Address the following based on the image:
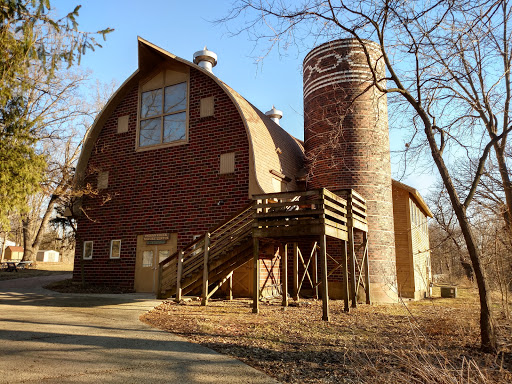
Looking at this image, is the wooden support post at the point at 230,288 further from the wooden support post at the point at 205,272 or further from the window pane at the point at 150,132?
the window pane at the point at 150,132

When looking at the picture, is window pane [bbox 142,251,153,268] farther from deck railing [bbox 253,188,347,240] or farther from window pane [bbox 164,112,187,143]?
deck railing [bbox 253,188,347,240]

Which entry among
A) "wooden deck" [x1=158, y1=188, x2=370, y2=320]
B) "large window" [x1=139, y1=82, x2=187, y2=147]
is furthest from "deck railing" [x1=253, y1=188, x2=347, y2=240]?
"large window" [x1=139, y1=82, x2=187, y2=147]

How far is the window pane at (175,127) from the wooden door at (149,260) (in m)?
3.66

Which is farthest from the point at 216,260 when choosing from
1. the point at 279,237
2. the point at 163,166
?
the point at 163,166

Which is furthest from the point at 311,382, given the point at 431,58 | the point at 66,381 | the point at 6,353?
the point at 431,58

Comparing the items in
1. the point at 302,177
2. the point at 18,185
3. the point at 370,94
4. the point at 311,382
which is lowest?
the point at 311,382

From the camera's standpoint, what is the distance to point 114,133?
54.7 feet

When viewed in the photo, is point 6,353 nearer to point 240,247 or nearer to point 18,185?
point 18,185

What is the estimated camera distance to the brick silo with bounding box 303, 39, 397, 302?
1427cm

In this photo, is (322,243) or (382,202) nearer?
(322,243)

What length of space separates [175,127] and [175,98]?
1176mm

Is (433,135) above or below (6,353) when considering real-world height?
above

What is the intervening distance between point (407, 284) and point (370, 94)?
7629 millimetres

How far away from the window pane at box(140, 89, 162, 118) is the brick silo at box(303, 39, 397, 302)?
595 centimetres
